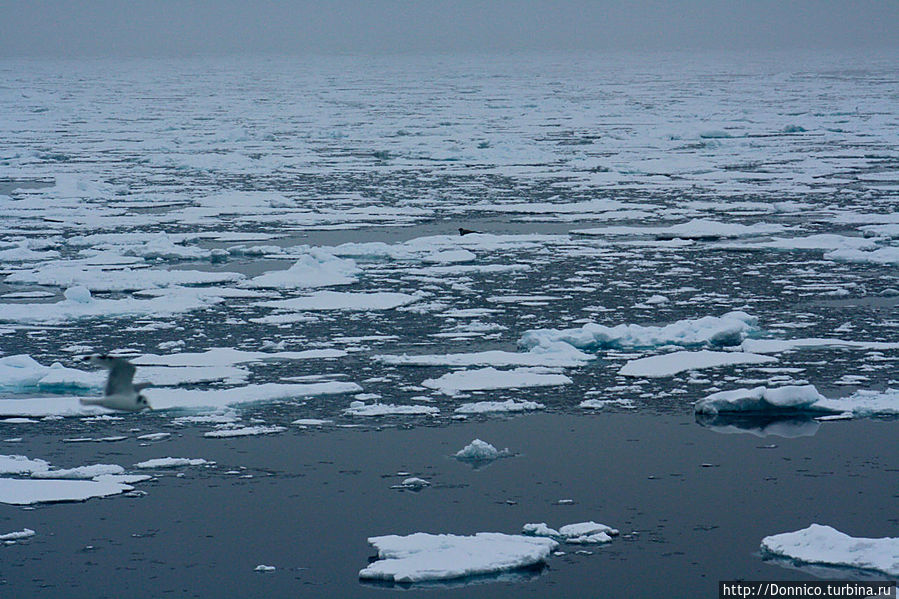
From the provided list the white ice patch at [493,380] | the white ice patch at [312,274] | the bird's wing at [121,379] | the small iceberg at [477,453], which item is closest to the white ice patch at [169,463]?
the bird's wing at [121,379]

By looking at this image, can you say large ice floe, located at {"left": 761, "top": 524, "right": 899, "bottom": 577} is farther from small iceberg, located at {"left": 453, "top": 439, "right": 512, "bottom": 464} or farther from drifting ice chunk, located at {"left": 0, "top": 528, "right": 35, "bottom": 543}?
drifting ice chunk, located at {"left": 0, "top": 528, "right": 35, "bottom": 543}

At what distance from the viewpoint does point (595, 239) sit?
477 inches

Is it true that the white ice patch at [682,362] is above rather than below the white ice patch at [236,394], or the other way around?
below

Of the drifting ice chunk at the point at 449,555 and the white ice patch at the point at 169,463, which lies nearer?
the drifting ice chunk at the point at 449,555

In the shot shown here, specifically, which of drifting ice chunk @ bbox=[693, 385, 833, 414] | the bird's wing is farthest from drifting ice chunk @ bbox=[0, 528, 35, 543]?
drifting ice chunk @ bbox=[693, 385, 833, 414]

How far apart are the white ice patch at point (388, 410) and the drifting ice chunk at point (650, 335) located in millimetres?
1273

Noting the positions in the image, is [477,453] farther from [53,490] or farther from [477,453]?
[53,490]

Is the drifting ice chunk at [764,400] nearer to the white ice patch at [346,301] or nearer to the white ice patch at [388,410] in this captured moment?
the white ice patch at [388,410]

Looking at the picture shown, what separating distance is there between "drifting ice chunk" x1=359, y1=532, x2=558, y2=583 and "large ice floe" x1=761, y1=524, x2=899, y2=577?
849 mm

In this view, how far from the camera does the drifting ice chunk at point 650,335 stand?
7891mm

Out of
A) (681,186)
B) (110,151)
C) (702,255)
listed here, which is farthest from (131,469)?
(110,151)

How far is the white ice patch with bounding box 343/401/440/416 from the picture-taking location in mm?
6715

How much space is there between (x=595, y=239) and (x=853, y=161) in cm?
790

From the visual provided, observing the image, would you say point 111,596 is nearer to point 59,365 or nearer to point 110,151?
point 59,365
